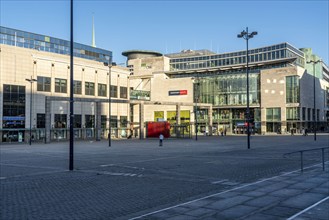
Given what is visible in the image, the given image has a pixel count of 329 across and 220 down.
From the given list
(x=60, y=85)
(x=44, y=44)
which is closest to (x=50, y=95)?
(x=60, y=85)

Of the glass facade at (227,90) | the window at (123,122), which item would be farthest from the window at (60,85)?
the glass facade at (227,90)

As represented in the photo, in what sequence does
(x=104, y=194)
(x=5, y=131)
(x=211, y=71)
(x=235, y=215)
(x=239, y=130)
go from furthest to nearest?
(x=211, y=71)
(x=239, y=130)
(x=5, y=131)
(x=104, y=194)
(x=235, y=215)

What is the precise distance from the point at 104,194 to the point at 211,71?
9909 cm

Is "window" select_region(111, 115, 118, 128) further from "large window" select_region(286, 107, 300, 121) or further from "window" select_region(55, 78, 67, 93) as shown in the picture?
"large window" select_region(286, 107, 300, 121)

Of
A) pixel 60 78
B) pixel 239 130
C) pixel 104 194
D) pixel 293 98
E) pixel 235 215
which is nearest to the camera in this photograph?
pixel 235 215

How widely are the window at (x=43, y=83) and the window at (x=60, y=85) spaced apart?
5.43 ft

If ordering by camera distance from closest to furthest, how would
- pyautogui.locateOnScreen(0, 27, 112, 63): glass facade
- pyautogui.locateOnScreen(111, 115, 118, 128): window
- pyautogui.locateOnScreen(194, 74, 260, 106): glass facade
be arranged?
pyautogui.locateOnScreen(111, 115, 118, 128): window
pyautogui.locateOnScreen(0, 27, 112, 63): glass facade
pyautogui.locateOnScreen(194, 74, 260, 106): glass facade

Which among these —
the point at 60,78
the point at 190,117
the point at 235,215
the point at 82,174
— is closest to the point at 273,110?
the point at 190,117

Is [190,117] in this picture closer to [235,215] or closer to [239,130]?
[239,130]

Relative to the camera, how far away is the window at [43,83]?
6400 cm

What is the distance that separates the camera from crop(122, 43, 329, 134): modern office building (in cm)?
9162

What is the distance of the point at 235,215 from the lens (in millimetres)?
8797

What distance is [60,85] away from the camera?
2667 inches

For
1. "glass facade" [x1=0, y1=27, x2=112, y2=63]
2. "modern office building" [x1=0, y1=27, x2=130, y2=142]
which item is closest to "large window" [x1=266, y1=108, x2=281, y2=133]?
"modern office building" [x1=0, y1=27, x2=130, y2=142]
